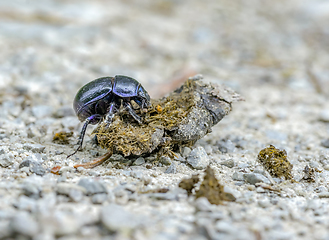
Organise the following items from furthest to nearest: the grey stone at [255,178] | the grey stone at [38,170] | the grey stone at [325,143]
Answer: the grey stone at [325,143] < the grey stone at [255,178] < the grey stone at [38,170]

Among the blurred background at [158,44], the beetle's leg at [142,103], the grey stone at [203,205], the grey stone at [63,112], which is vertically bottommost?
the grey stone at [203,205]

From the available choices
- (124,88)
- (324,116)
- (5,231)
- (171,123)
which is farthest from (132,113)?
(324,116)

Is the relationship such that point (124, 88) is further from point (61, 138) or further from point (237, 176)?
point (237, 176)

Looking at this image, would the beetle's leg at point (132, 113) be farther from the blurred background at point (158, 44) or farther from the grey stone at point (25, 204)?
the blurred background at point (158, 44)

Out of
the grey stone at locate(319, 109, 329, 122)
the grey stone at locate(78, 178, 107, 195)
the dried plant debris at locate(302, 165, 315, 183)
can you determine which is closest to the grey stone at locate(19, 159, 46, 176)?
the grey stone at locate(78, 178, 107, 195)

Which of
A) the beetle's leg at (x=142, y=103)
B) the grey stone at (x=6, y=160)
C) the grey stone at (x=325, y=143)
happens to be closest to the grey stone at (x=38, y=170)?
the grey stone at (x=6, y=160)

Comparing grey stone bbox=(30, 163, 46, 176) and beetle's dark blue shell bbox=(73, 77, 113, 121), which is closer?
grey stone bbox=(30, 163, 46, 176)

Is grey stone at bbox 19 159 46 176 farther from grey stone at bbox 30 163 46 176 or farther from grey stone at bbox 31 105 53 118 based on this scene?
grey stone at bbox 31 105 53 118

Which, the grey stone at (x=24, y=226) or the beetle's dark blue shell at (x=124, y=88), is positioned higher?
the beetle's dark blue shell at (x=124, y=88)
